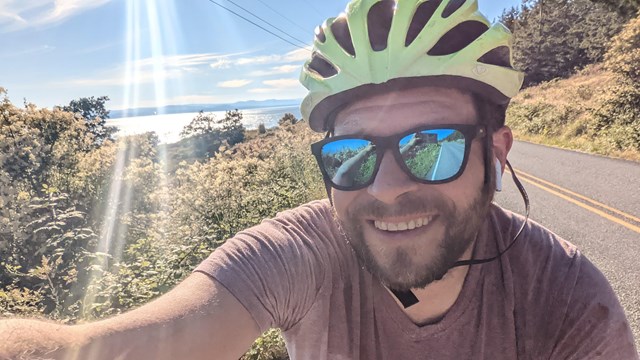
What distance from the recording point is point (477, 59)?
1.70m

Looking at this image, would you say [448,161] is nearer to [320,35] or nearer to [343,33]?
[343,33]

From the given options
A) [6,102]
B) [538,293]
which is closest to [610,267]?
[538,293]

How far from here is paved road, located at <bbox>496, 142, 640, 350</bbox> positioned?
190 inches

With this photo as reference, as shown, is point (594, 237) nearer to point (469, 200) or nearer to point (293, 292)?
point (469, 200)

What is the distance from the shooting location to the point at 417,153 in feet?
5.07

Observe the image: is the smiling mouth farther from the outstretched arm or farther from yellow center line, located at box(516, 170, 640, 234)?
yellow center line, located at box(516, 170, 640, 234)

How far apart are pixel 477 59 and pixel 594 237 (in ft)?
18.5

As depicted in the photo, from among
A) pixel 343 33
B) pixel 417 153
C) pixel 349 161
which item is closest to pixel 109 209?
pixel 343 33

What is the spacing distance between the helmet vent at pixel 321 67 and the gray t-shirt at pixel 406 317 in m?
0.71

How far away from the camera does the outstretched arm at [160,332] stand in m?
1.02

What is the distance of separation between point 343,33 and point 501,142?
824 millimetres

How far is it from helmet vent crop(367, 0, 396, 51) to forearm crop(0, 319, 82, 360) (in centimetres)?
142

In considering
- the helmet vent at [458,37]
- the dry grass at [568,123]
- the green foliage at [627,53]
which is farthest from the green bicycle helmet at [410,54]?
the green foliage at [627,53]

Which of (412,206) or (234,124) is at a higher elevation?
(234,124)
